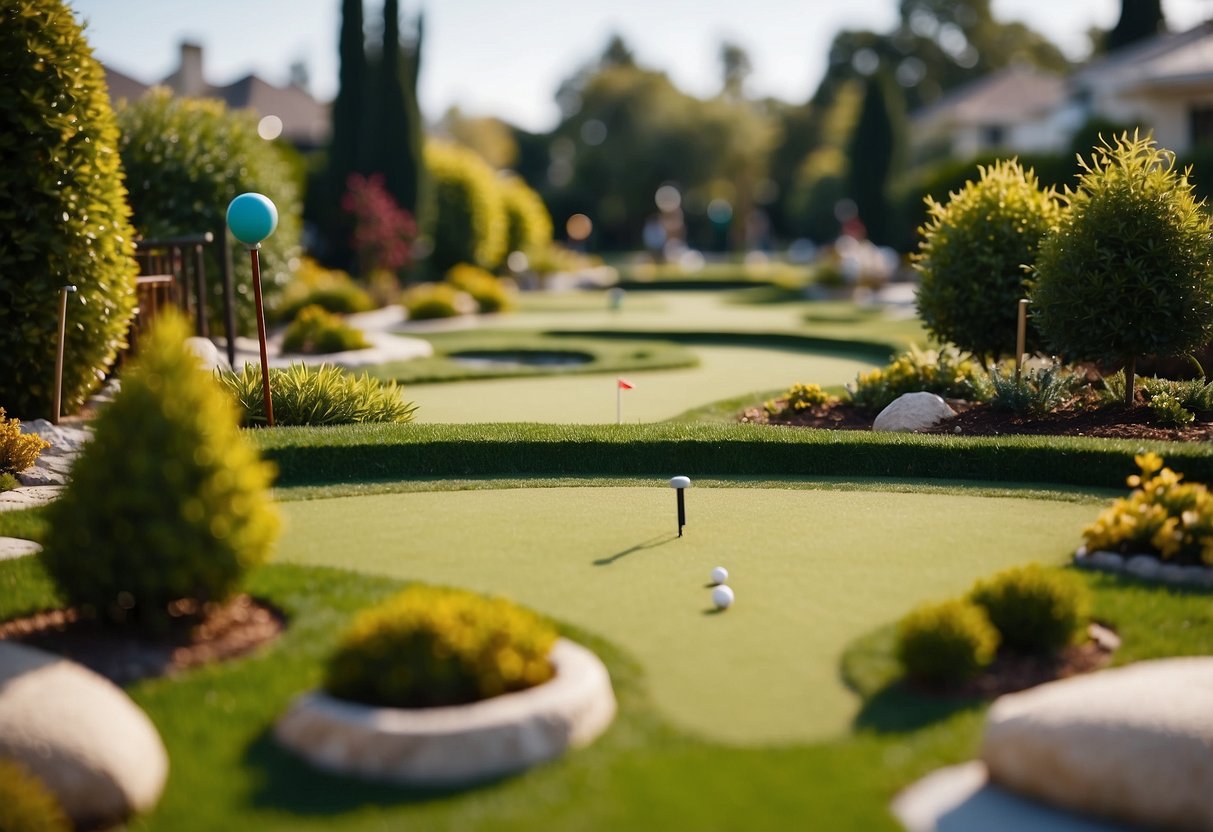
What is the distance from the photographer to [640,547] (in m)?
7.43

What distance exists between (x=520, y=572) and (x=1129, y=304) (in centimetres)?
653

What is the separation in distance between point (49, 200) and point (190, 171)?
254 inches

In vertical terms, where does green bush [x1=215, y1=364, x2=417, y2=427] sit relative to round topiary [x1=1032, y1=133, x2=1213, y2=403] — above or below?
below

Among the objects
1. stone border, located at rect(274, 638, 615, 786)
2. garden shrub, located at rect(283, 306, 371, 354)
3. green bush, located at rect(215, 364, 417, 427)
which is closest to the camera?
stone border, located at rect(274, 638, 615, 786)

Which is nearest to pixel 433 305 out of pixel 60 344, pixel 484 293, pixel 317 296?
pixel 317 296

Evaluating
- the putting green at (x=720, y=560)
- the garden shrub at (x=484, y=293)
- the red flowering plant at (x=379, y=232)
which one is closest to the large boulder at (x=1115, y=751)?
the putting green at (x=720, y=560)

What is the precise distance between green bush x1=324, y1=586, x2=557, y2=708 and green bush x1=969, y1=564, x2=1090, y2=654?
6.86ft

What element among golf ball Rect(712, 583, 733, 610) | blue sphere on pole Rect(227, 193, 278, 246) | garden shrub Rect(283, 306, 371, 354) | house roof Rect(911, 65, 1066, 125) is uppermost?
house roof Rect(911, 65, 1066, 125)

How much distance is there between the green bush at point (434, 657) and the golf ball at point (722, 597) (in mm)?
1474

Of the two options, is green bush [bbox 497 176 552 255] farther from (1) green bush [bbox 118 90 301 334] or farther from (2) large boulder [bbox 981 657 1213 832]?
(2) large boulder [bbox 981 657 1213 832]

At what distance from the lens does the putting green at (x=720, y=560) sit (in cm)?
527

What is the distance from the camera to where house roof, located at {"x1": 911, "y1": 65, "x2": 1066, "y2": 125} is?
5878 centimetres

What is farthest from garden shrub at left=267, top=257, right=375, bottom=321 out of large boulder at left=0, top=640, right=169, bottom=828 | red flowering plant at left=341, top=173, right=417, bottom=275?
large boulder at left=0, top=640, right=169, bottom=828

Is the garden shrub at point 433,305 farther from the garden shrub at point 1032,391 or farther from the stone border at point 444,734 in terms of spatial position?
the stone border at point 444,734
